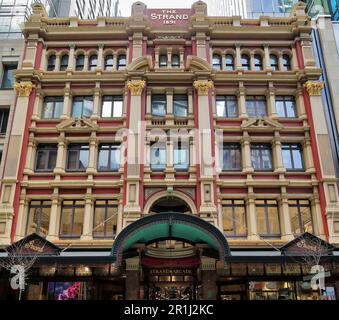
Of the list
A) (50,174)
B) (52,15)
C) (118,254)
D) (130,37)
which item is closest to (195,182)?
(118,254)

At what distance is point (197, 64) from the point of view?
79.8 feet

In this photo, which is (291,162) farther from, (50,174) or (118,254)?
(50,174)

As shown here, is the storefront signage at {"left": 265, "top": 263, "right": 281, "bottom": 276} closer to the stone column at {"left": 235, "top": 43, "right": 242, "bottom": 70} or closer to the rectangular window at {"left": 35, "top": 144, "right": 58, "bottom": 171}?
the stone column at {"left": 235, "top": 43, "right": 242, "bottom": 70}

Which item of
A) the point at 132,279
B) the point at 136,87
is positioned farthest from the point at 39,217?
the point at 136,87

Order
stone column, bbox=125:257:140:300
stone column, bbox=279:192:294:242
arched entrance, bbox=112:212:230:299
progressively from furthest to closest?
1. stone column, bbox=279:192:294:242
2. stone column, bbox=125:257:140:300
3. arched entrance, bbox=112:212:230:299

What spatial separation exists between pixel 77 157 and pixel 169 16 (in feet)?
41.2

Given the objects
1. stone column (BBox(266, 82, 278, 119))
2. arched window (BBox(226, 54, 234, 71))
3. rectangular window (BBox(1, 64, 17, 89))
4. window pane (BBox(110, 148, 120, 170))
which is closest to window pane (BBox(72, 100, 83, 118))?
window pane (BBox(110, 148, 120, 170))

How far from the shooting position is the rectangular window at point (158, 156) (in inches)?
894

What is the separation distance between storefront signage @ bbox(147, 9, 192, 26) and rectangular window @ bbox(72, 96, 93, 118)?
775 centimetres

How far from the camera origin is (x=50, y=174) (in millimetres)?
22406

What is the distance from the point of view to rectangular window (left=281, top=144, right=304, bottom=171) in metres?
23.1

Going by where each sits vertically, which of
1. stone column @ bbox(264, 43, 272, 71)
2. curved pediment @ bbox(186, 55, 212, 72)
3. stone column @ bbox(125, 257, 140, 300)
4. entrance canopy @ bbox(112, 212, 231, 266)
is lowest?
stone column @ bbox(125, 257, 140, 300)
